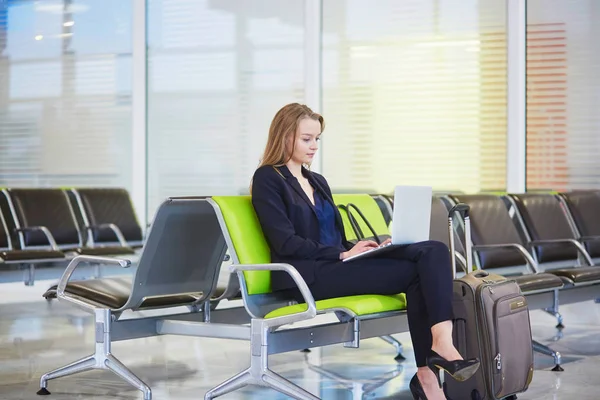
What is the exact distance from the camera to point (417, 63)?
7.73 m

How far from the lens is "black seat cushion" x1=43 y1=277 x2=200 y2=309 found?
148 inches

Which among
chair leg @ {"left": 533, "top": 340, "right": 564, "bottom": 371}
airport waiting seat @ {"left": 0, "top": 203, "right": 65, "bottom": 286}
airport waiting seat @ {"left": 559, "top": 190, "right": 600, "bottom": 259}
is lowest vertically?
chair leg @ {"left": 533, "top": 340, "right": 564, "bottom": 371}

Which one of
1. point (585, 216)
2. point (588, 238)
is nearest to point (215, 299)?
point (588, 238)

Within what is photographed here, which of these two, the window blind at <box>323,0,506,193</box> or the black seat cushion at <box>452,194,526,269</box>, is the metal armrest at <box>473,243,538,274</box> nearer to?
the black seat cushion at <box>452,194,526,269</box>

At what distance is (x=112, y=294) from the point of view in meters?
3.77

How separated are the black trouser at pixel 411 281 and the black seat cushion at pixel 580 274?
1.55m

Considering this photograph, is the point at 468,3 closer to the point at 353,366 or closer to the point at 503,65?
the point at 503,65

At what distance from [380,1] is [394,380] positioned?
4.38m

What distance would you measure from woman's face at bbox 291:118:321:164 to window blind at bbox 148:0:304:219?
4401 millimetres

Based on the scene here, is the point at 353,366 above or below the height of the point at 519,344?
below

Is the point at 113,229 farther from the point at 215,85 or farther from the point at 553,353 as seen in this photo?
the point at 553,353

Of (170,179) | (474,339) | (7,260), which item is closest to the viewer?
(474,339)

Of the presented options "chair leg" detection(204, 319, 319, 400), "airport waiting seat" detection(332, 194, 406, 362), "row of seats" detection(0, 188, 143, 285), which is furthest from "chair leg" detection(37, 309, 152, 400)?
"row of seats" detection(0, 188, 143, 285)

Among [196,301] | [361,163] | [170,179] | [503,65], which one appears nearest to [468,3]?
[503,65]
